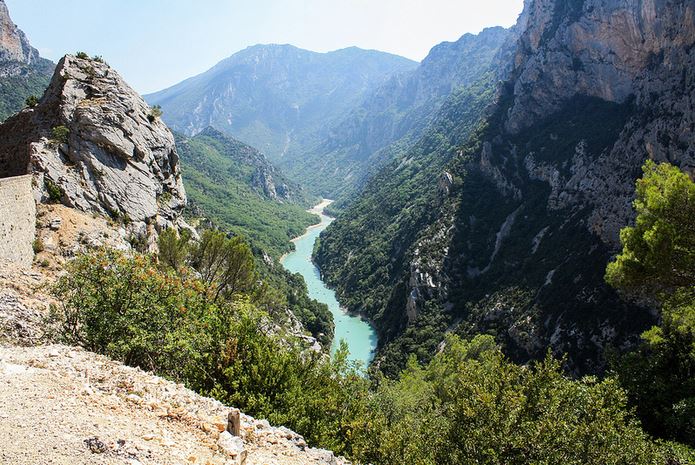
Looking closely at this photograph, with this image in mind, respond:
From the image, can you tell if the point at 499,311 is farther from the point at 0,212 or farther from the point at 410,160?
the point at 410,160

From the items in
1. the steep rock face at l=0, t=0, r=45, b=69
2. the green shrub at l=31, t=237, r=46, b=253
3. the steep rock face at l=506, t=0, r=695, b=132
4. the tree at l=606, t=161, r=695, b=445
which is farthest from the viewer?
the steep rock face at l=0, t=0, r=45, b=69

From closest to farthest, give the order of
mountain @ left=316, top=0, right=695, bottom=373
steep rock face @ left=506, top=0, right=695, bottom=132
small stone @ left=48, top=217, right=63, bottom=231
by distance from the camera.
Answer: small stone @ left=48, top=217, right=63, bottom=231 → mountain @ left=316, top=0, right=695, bottom=373 → steep rock face @ left=506, top=0, right=695, bottom=132

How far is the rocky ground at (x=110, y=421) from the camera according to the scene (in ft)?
26.6

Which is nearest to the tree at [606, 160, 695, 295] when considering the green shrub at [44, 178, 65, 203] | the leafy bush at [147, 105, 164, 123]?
the green shrub at [44, 178, 65, 203]

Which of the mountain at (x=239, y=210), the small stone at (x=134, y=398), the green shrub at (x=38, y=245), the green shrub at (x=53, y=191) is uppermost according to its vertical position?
the small stone at (x=134, y=398)

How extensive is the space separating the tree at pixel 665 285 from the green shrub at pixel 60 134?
34.8 m

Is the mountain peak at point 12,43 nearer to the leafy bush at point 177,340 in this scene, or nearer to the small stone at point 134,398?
the leafy bush at point 177,340

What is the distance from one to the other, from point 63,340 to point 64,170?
63.7ft

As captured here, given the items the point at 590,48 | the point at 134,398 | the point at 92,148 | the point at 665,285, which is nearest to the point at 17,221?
the point at 92,148

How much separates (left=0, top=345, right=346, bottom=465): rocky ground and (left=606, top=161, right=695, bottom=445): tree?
14391mm

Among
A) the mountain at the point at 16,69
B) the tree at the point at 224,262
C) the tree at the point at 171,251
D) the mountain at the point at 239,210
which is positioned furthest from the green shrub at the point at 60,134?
the mountain at the point at 239,210

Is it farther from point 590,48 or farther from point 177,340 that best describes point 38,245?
point 590,48

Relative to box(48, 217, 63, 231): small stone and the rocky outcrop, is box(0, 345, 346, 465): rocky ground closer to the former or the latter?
box(48, 217, 63, 231): small stone

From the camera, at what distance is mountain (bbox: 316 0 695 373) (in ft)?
182
